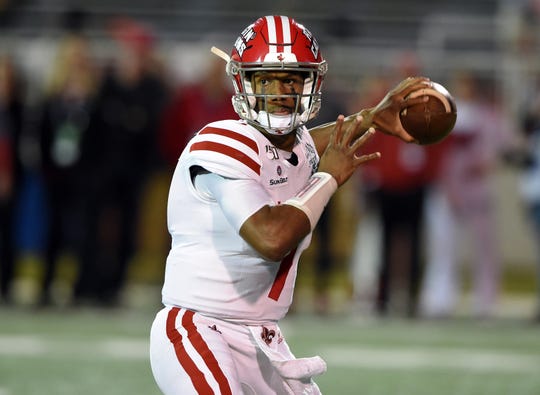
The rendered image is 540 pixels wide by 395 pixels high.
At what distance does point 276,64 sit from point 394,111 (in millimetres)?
473

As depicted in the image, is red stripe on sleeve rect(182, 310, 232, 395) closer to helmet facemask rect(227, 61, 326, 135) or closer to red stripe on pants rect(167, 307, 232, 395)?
red stripe on pants rect(167, 307, 232, 395)

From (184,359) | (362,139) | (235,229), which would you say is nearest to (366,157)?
(362,139)

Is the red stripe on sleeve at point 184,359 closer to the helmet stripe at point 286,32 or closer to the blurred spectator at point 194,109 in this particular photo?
the helmet stripe at point 286,32

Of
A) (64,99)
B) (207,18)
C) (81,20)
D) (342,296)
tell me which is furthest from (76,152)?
(207,18)

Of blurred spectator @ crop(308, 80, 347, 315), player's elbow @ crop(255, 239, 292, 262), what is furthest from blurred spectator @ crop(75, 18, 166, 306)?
player's elbow @ crop(255, 239, 292, 262)

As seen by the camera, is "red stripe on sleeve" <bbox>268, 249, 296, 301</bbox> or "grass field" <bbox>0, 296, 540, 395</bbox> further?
"grass field" <bbox>0, 296, 540, 395</bbox>

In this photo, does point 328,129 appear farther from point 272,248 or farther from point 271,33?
point 272,248

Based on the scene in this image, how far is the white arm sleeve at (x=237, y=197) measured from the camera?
3.28 meters

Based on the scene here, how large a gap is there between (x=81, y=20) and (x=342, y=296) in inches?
157

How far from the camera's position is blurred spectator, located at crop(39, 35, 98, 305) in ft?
28.4

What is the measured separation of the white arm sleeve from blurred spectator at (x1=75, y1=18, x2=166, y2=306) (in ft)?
17.8

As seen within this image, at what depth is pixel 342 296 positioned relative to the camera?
1001 cm

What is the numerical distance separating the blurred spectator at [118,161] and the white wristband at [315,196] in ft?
17.7

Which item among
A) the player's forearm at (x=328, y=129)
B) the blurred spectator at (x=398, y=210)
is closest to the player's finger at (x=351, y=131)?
the player's forearm at (x=328, y=129)
